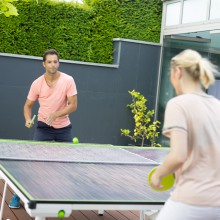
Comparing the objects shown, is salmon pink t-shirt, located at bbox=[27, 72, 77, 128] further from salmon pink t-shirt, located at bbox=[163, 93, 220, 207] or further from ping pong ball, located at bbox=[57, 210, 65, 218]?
salmon pink t-shirt, located at bbox=[163, 93, 220, 207]

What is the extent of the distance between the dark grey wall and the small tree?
130 millimetres

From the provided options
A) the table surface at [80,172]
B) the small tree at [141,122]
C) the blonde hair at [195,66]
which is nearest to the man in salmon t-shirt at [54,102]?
the table surface at [80,172]

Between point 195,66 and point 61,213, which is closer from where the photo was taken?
point 195,66

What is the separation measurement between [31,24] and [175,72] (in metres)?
6.97

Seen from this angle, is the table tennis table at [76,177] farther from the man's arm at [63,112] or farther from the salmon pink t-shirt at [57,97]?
the salmon pink t-shirt at [57,97]

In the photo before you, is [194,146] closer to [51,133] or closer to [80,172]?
[80,172]

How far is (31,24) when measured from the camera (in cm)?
909

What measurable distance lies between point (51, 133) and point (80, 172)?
6.51ft

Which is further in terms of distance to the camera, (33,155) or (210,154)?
(33,155)

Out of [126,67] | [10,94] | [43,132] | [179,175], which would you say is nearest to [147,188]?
[179,175]

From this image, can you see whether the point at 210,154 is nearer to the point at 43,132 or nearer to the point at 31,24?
the point at 43,132

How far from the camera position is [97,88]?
9.52m

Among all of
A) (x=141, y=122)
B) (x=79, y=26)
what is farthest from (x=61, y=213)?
(x=141, y=122)

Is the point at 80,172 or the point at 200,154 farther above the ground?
the point at 200,154
